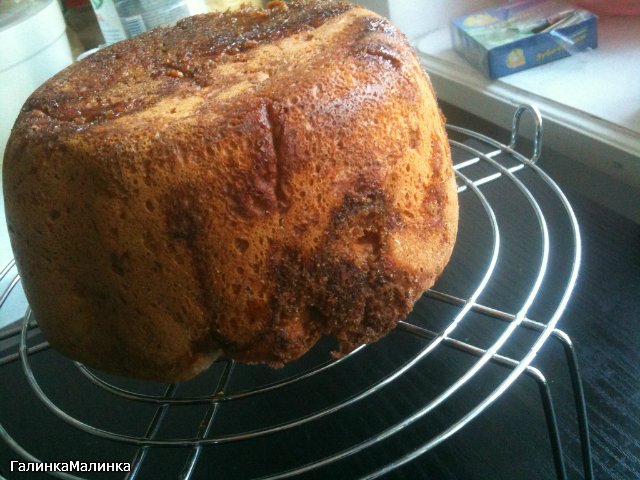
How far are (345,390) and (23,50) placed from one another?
0.69 meters

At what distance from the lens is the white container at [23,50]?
853mm

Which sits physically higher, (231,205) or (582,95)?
(231,205)

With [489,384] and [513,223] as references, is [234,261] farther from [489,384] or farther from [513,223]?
[513,223]

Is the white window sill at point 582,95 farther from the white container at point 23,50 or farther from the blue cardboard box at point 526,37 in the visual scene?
the white container at point 23,50

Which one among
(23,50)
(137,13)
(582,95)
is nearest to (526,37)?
(582,95)

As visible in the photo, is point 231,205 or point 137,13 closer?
point 231,205

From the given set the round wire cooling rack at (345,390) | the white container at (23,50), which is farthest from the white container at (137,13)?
the round wire cooling rack at (345,390)

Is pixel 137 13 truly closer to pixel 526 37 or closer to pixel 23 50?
pixel 23 50

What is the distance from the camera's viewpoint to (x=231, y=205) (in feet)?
1.53

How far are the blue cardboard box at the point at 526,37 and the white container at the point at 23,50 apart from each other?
72 cm

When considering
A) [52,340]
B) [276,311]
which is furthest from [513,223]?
[52,340]

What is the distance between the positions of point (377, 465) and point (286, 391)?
160 mm

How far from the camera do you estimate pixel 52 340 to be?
1.84 ft

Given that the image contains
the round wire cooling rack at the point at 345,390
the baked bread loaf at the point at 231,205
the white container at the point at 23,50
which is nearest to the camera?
the baked bread loaf at the point at 231,205
